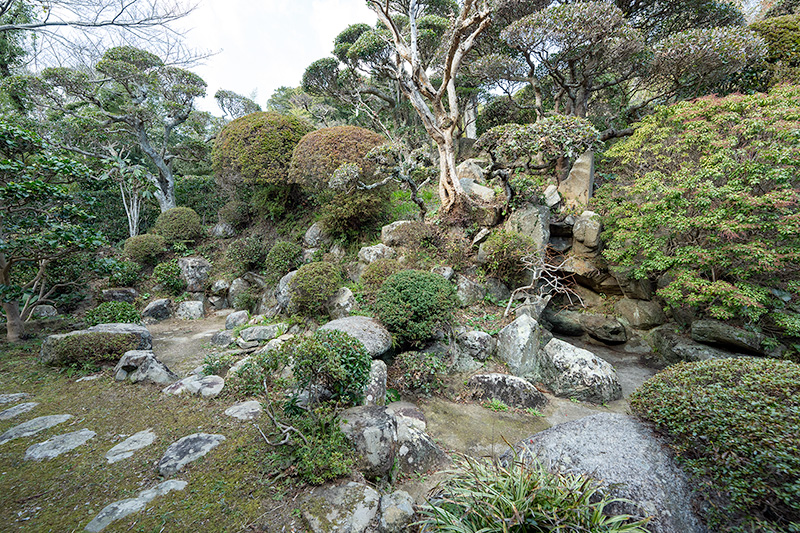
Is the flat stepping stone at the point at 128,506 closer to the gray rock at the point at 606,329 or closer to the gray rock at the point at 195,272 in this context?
the gray rock at the point at 606,329

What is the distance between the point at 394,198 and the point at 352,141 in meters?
2.47

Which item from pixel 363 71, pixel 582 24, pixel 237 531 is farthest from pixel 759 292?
pixel 363 71

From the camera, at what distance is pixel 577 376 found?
508 centimetres

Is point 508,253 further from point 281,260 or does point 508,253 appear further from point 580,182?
point 281,260

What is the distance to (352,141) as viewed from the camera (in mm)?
8680

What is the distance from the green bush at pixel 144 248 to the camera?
33.0ft

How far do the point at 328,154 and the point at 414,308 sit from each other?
17.7ft

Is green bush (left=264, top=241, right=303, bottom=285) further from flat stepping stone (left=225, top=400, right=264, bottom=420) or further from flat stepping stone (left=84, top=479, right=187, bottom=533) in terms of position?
flat stepping stone (left=84, top=479, right=187, bottom=533)

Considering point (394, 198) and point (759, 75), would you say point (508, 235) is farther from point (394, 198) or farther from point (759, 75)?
point (759, 75)

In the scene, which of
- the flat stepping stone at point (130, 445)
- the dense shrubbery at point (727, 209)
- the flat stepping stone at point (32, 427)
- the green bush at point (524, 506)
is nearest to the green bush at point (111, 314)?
the flat stepping stone at point (32, 427)

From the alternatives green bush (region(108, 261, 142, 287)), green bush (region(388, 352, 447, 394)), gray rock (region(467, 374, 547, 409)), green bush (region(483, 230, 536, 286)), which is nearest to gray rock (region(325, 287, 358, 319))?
green bush (region(388, 352, 447, 394))

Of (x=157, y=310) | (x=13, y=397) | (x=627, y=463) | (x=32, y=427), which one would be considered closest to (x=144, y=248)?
(x=157, y=310)

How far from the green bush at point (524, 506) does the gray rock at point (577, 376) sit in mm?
2897

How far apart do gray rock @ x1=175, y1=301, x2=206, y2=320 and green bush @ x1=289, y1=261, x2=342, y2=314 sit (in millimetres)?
4499
